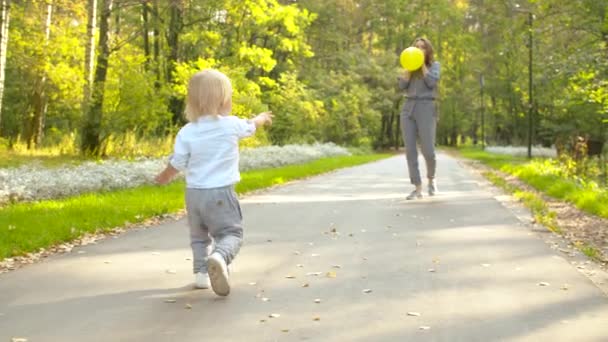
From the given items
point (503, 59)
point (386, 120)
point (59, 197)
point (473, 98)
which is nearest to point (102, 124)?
point (59, 197)

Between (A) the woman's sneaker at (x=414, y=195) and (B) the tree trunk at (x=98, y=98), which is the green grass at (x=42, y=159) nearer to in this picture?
(B) the tree trunk at (x=98, y=98)

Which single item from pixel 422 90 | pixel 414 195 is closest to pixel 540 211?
pixel 414 195

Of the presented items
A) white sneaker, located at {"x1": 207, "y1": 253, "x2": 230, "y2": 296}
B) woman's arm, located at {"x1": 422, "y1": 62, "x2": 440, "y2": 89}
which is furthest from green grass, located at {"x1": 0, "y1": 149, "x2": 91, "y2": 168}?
white sneaker, located at {"x1": 207, "y1": 253, "x2": 230, "y2": 296}

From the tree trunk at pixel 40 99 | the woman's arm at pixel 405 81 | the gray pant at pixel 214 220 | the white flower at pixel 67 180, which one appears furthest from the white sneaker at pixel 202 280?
the tree trunk at pixel 40 99

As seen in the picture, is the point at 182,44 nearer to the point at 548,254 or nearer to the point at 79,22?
the point at 79,22

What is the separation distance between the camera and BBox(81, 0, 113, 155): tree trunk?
19.5m

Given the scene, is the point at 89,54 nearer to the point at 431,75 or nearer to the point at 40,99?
the point at 40,99

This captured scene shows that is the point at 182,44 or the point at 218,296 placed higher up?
the point at 182,44

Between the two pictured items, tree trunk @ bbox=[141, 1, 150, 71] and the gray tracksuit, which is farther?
tree trunk @ bbox=[141, 1, 150, 71]

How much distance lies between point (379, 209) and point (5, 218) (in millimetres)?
4534

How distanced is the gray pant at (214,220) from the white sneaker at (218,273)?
20cm

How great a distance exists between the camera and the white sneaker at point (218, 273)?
463 centimetres

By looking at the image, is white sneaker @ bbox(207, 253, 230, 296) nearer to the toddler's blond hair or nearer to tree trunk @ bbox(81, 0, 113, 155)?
the toddler's blond hair

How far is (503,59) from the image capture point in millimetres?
50875
